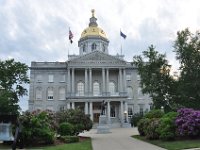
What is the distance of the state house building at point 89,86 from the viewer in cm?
6912

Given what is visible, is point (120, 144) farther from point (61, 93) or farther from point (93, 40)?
point (93, 40)

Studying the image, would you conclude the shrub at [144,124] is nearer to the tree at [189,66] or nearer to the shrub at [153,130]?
the shrub at [153,130]

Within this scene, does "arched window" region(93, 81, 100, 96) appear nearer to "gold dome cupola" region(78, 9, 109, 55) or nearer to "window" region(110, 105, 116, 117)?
"window" region(110, 105, 116, 117)

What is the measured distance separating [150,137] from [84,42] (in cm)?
5899

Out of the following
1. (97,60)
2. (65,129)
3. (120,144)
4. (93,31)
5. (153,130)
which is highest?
(93,31)

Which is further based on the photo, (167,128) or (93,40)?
(93,40)

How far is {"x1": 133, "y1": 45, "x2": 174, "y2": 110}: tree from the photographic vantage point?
34500 mm

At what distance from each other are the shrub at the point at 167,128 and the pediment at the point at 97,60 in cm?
→ 4771

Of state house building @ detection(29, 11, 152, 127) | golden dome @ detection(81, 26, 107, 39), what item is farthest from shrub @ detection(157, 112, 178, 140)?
golden dome @ detection(81, 26, 107, 39)

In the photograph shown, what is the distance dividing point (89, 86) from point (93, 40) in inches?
608

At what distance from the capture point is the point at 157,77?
113 ft

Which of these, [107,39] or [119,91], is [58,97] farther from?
[107,39]

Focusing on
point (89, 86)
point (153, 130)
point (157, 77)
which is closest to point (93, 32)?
point (89, 86)

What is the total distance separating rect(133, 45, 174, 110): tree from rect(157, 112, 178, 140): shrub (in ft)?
35.0
